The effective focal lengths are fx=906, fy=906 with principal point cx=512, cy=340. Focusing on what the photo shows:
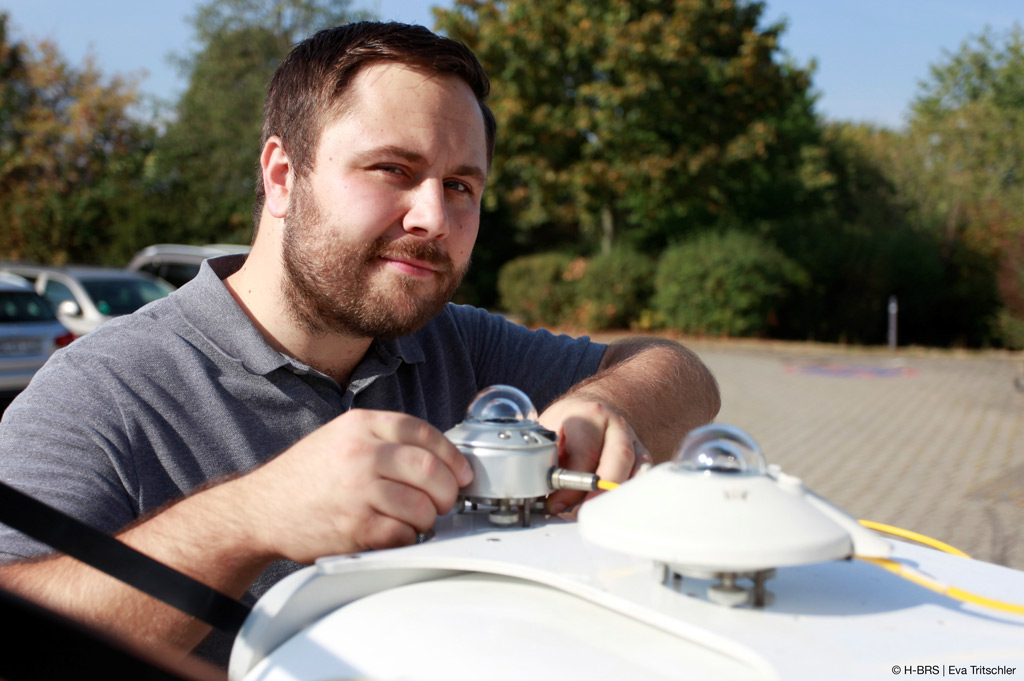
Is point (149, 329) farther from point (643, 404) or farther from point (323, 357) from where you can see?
point (643, 404)

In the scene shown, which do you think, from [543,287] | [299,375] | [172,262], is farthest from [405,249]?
[543,287]

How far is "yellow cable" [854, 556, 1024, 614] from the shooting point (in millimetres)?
896

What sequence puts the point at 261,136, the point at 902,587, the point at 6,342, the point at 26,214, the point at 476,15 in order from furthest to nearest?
the point at 26,214 → the point at 476,15 → the point at 6,342 → the point at 261,136 → the point at 902,587

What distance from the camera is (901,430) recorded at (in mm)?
9656

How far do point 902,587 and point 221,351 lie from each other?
1.29 m

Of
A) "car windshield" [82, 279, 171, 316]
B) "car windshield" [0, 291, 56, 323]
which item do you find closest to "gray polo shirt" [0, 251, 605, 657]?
"car windshield" [0, 291, 56, 323]

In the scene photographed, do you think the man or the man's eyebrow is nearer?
the man

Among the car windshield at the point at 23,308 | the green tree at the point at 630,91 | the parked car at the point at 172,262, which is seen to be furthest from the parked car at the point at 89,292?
the green tree at the point at 630,91

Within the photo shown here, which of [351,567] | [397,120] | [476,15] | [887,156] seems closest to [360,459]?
[351,567]

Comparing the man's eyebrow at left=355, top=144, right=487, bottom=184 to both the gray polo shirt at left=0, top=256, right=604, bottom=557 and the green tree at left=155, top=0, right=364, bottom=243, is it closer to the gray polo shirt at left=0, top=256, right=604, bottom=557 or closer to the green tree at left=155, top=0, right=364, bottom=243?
the gray polo shirt at left=0, top=256, right=604, bottom=557

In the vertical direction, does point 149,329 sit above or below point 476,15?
below

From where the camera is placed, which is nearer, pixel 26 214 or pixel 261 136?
pixel 261 136

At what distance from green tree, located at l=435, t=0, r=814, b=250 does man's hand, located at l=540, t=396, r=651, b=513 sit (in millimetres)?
17442

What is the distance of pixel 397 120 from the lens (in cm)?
163
